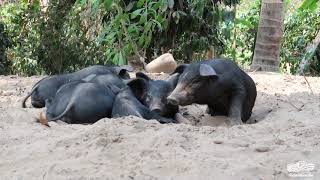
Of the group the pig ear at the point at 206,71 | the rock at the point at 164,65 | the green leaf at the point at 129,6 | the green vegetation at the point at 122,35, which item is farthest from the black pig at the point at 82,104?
the green leaf at the point at 129,6

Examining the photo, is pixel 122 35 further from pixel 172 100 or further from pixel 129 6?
pixel 172 100

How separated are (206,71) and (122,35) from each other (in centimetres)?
→ 329

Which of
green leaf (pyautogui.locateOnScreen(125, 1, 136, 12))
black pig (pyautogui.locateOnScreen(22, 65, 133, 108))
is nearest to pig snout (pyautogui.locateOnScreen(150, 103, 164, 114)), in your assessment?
black pig (pyautogui.locateOnScreen(22, 65, 133, 108))

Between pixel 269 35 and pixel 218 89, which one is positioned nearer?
pixel 218 89

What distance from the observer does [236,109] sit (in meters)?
3.97

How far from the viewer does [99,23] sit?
896cm

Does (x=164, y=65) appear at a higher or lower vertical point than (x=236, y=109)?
lower

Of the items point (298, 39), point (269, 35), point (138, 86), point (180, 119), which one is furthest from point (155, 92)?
point (298, 39)

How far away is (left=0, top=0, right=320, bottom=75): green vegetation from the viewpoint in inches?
291

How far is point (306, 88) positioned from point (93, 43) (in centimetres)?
475

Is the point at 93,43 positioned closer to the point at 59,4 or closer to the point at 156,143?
the point at 59,4

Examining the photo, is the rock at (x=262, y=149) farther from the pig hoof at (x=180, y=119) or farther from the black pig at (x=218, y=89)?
the pig hoof at (x=180, y=119)

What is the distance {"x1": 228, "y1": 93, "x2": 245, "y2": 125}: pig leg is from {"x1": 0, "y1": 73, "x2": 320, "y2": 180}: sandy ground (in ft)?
0.70

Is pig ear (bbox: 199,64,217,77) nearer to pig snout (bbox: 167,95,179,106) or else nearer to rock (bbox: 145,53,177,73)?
pig snout (bbox: 167,95,179,106)
